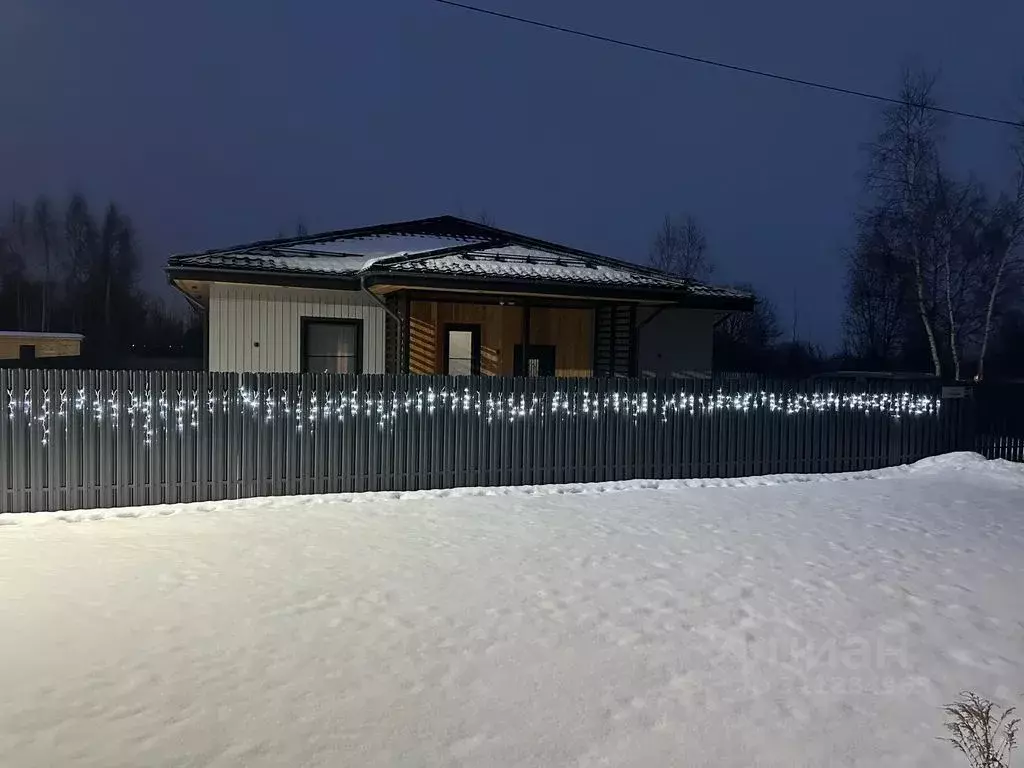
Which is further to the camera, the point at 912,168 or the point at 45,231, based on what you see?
the point at 45,231

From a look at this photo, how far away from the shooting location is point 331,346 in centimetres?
1505

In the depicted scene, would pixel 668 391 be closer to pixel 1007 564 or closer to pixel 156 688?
pixel 1007 564

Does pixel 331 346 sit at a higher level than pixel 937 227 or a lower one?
lower

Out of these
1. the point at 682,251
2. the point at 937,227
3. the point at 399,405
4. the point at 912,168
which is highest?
the point at 682,251

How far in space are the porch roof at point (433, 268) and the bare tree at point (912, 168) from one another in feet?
30.0

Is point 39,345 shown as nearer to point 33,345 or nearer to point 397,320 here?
point 33,345

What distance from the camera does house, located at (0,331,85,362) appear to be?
27.4m

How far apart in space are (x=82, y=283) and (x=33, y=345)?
2615 cm

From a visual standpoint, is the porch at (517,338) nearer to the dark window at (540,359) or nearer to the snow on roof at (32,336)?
the dark window at (540,359)

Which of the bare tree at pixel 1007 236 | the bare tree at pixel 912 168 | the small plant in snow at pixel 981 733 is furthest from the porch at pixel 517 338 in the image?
the bare tree at pixel 1007 236

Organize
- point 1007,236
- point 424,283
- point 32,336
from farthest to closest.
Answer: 1. point 32,336
2. point 1007,236
3. point 424,283

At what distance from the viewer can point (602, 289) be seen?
551 inches

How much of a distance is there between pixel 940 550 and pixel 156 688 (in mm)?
6920

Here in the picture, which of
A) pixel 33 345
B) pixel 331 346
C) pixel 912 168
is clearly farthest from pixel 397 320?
pixel 33 345
